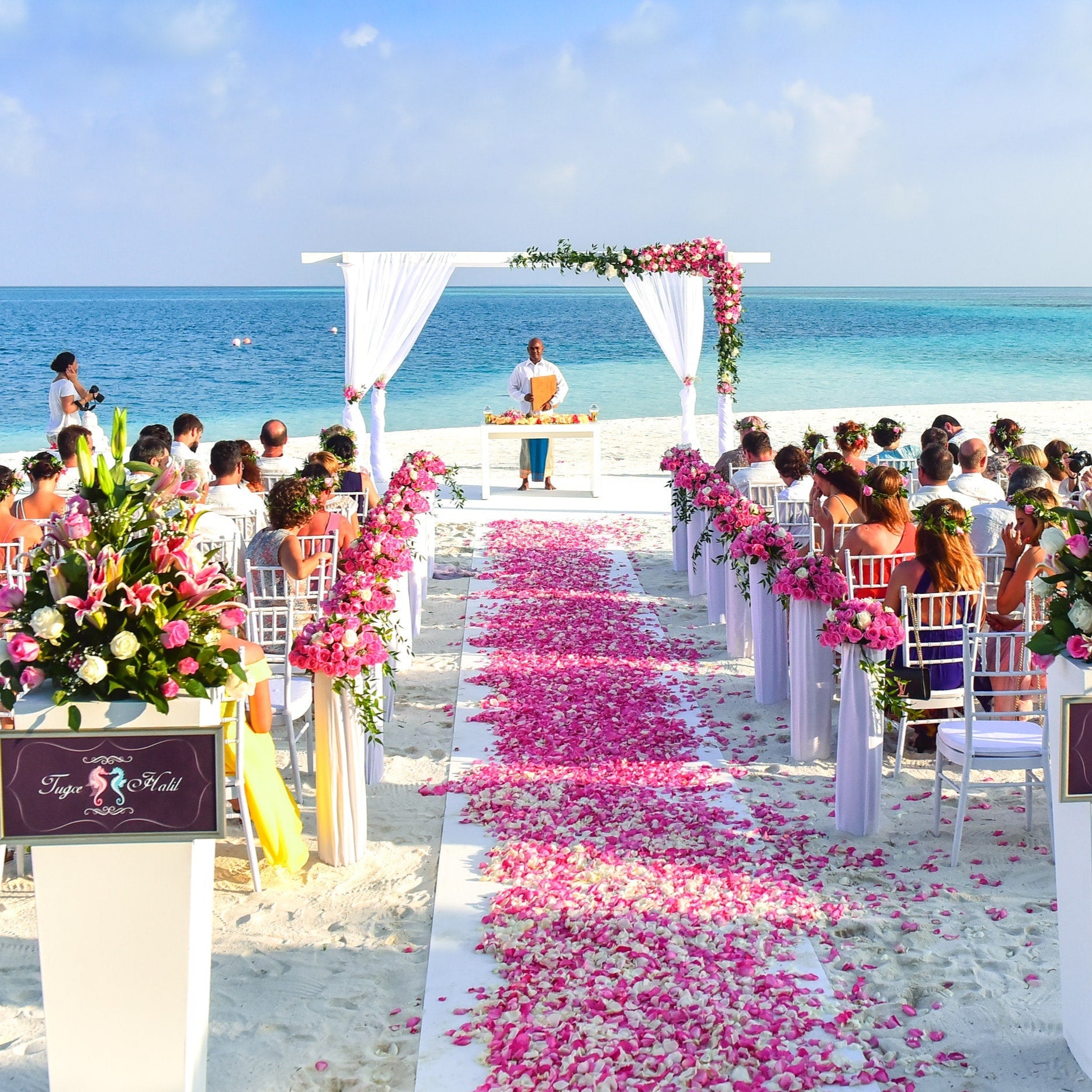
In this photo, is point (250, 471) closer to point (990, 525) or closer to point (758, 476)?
point (758, 476)

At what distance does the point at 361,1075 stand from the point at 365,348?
33.1 feet


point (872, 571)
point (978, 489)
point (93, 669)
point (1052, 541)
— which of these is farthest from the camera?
point (978, 489)

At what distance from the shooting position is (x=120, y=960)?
10.2 ft

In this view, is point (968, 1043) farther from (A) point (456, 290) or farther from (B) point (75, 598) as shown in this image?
(A) point (456, 290)

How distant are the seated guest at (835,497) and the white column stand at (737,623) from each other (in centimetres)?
68

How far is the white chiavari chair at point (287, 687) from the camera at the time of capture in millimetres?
5312

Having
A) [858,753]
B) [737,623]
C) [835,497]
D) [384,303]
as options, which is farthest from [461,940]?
[384,303]

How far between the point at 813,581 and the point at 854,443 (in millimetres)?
3152

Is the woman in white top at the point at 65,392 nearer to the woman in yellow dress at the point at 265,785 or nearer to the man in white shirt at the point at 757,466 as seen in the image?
the man in white shirt at the point at 757,466

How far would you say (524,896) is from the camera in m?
4.65

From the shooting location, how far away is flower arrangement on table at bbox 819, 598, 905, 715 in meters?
5.11

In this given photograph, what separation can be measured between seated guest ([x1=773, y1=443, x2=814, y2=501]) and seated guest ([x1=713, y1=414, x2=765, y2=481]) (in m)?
0.79

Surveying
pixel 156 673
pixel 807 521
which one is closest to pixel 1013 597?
pixel 807 521

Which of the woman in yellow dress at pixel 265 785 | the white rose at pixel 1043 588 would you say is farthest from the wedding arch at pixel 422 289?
the white rose at pixel 1043 588
